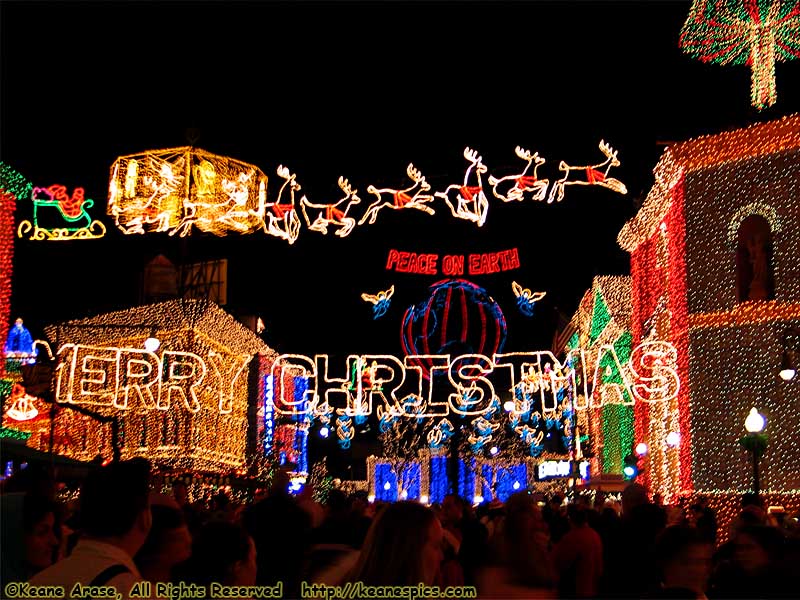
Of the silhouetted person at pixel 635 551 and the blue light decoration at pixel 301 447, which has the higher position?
the blue light decoration at pixel 301 447

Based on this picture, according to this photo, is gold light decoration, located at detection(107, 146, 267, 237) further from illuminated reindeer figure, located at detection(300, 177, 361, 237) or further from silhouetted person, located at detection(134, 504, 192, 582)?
silhouetted person, located at detection(134, 504, 192, 582)

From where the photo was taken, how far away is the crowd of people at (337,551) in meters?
4.40

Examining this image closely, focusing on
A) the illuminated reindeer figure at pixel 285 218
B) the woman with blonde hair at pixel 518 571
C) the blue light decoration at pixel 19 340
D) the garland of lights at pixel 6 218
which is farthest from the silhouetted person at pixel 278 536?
the blue light decoration at pixel 19 340

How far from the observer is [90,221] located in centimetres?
2288

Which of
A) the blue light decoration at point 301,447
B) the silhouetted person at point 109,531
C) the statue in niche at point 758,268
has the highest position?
the statue in niche at point 758,268

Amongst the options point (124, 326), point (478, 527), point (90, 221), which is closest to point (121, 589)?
point (478, 527)

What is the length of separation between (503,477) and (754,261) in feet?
213

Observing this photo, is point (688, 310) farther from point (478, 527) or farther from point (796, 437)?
point (478, 527)

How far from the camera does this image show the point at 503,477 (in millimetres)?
88500

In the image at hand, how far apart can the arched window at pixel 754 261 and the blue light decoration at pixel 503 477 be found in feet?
205

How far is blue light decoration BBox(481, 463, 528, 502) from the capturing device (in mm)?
87188

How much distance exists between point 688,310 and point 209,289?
34.3 meters

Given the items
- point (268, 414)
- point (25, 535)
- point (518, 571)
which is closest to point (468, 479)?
point (268, 414)

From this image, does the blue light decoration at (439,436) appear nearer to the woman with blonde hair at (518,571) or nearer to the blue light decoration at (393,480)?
the blue light decoration at (393,480)
